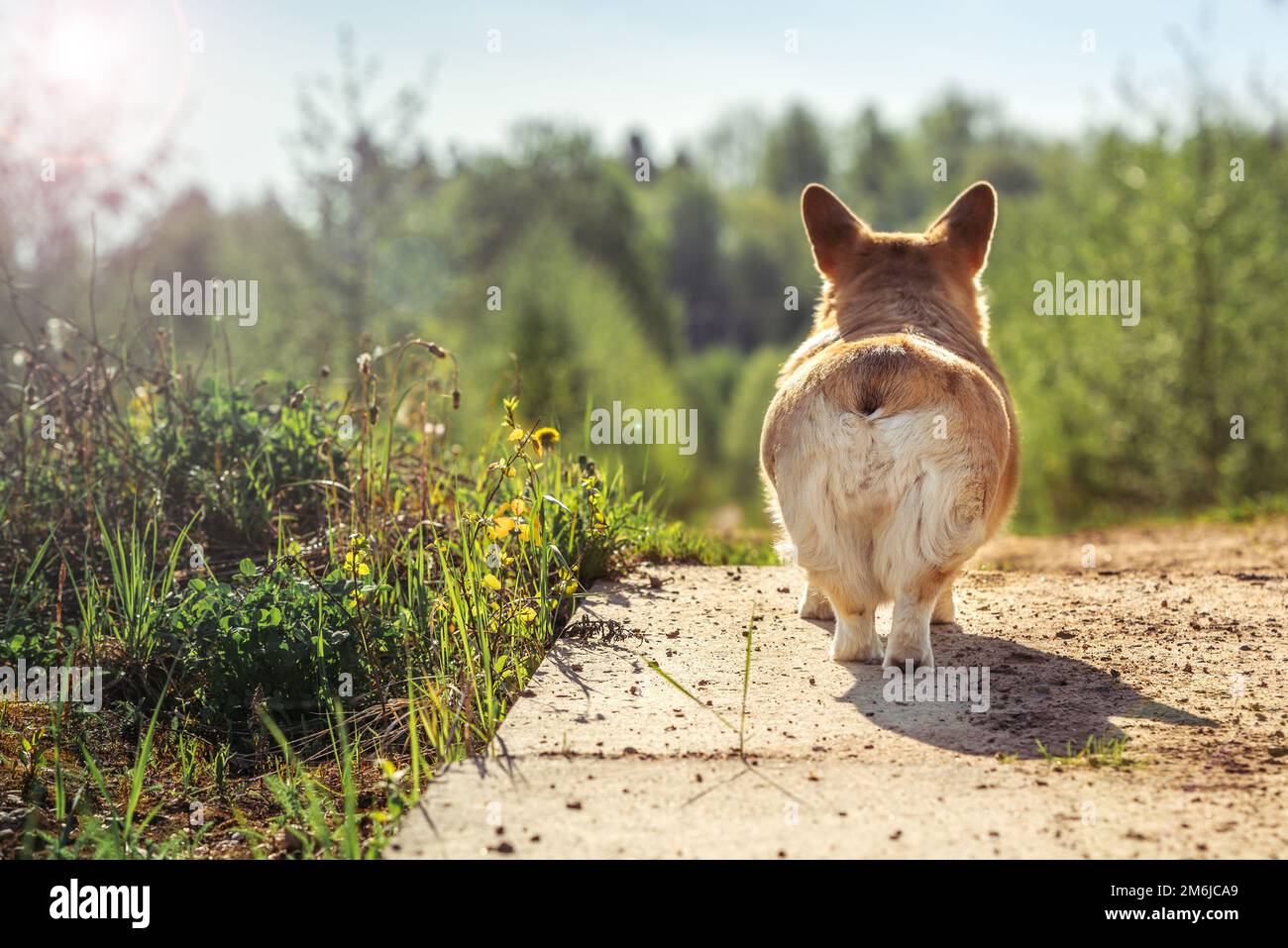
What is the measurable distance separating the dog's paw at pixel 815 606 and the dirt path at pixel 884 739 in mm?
88

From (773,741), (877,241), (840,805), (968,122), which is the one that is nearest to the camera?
(840,805)

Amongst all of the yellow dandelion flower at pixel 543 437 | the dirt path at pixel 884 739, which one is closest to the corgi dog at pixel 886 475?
the dirt path at pixel 884 739

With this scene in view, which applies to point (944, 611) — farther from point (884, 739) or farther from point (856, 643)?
point (884, 739)

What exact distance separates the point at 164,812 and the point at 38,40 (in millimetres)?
15483

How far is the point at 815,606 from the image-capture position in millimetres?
5094

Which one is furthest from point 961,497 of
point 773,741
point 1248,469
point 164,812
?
point 1248,469

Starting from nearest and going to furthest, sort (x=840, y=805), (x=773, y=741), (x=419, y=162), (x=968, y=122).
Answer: (x=840, y=805)
(x=773, y=741)
(x=419, y=162)
(x=968, y=122)

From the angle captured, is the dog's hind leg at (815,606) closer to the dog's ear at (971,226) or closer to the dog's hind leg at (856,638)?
the dog's hind leg at (856,638)

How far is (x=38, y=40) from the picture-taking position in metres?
15.9

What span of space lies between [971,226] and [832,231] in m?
0.71

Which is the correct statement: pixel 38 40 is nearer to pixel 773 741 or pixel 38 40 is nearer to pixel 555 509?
pixel 555 509

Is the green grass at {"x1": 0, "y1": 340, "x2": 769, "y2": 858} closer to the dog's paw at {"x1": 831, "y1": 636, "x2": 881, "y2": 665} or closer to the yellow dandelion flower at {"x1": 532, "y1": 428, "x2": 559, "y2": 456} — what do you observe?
the yellow dandelion flower at {"x1": 532, "y1": 428, "x2": 559, "y2": 456}

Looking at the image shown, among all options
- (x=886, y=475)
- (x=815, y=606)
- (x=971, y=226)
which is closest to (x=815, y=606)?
(x=815, y=606)

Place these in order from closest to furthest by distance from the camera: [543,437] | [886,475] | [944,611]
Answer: [886,475] < [944,611] < [543,437]
